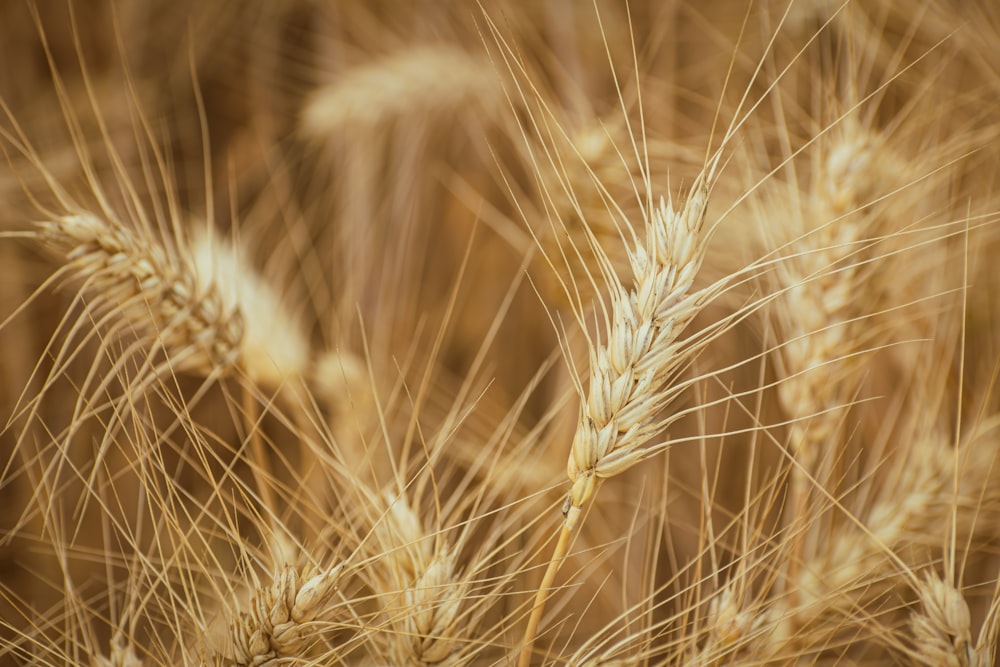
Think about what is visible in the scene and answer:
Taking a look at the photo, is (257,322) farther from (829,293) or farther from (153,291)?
(829,293)

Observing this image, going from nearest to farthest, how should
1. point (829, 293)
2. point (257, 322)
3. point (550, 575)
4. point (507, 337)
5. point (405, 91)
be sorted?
point (550, 575) < point (829, 293) < point (257, 322) < point (405, 91) < point (507, 337)

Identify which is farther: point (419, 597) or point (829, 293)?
point (829, 293)

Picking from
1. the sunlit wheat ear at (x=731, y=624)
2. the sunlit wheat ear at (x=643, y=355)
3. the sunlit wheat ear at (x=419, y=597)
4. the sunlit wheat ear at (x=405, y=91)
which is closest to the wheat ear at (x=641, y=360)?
the sunlit wheat ear at (x=643, y=355)

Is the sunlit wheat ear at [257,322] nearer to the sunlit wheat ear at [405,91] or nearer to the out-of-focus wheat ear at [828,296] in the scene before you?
the sunlit wheat ear at [405,91]

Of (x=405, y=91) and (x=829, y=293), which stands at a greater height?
(x=405, y=91)

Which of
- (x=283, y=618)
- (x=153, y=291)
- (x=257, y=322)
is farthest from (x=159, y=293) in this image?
Answer: (x=283, y=618)

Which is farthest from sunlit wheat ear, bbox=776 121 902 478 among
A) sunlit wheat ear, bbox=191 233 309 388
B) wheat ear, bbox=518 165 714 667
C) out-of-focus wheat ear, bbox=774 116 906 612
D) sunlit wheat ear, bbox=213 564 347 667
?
sunlit wheat ear, bbox=191 233 309 388

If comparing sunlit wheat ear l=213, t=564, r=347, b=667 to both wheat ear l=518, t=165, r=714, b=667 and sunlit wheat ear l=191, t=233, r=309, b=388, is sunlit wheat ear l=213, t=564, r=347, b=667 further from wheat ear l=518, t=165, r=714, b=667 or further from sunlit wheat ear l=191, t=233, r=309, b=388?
sunlit wheat ear l=191, t=233, r=309, b=388
